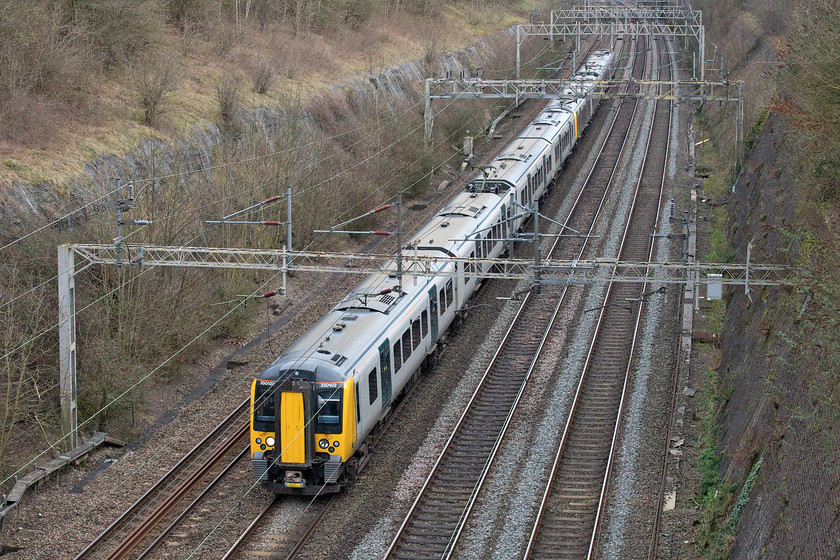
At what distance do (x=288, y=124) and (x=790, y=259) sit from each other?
17426mm

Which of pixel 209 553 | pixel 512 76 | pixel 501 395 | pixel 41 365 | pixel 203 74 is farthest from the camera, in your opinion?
pixel 512 76

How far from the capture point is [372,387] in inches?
730

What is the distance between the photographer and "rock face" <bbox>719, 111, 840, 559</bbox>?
13078mm

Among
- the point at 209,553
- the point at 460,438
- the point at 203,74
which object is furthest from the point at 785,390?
the point at 203,74

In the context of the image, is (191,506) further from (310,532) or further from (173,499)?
(310,532)

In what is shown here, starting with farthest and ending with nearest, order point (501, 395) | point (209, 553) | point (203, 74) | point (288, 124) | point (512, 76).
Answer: point (512, 76) → point (203, 74) → point (288, 124) → point (501, 395) → point (209, 553)

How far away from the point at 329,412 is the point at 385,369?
7.89ft

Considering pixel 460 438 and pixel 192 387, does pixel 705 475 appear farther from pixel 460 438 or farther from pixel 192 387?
pixel 192 387

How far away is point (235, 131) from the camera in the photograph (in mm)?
34156

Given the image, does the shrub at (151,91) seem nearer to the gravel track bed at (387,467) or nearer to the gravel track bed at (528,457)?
the gravel track bed at (387,467)

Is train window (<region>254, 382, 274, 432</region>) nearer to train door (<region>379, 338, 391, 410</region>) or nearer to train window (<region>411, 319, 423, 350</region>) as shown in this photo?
train door (<region>379, 338, 391, 410</region>)

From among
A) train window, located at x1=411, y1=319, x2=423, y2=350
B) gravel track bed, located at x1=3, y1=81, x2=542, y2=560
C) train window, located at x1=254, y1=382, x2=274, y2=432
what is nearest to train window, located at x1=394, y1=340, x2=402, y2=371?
train window, located at x1=411, y1=319, x2=423, y2=350

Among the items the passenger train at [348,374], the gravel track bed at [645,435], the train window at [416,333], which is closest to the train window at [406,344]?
the passenger train at [348,374]

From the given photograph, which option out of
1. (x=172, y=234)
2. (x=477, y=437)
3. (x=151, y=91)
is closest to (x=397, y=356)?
(x=477, y=437)
